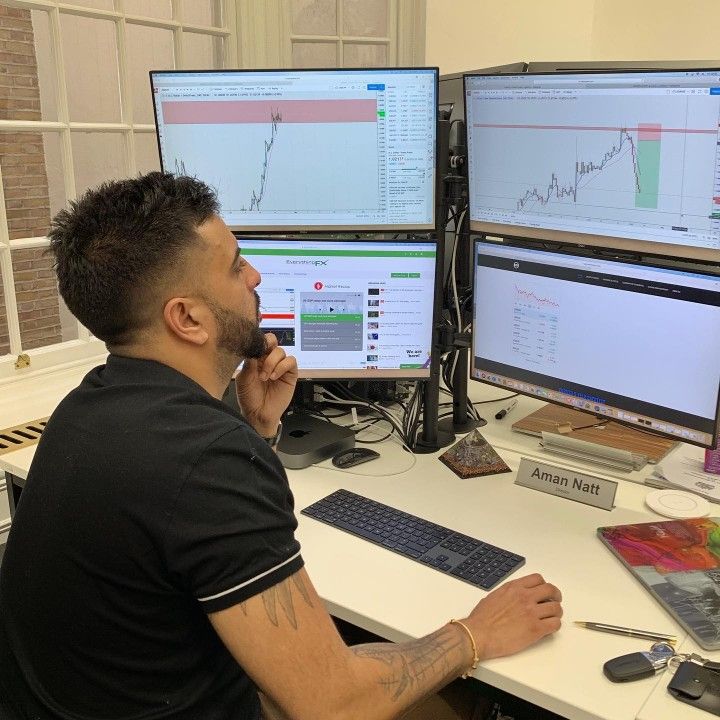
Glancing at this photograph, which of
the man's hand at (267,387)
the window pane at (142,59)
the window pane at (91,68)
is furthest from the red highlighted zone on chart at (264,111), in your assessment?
the window pane at (142,59)

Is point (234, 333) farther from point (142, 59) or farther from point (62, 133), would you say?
point (142, 59)

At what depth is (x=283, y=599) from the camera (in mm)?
863

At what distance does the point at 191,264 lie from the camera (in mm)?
1021

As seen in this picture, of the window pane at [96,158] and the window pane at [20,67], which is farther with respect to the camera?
the window pane at [96,158]

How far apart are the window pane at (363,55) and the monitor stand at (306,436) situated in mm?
1945

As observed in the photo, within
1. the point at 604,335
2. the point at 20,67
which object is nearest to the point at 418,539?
the point at 604,335

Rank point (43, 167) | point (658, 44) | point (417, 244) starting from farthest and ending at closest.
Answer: point (658, 44)
point (43, 167)
point (417, 244)

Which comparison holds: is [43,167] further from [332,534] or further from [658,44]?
[658,44]

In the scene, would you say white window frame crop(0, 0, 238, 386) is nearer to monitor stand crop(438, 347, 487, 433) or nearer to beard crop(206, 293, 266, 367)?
monitor stand crop(438, 347, 487, 433)

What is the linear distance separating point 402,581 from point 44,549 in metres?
0.55

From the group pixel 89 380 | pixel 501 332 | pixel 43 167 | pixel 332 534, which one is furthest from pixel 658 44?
pixel 89 380

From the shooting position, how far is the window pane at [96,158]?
8.05ft

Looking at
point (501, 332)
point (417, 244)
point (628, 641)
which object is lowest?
point (628, 641)

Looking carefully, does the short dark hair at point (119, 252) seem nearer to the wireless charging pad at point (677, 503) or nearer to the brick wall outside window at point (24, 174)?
the wireless charging pad at point (677, 503)
